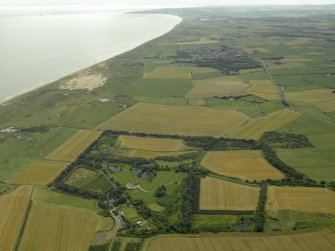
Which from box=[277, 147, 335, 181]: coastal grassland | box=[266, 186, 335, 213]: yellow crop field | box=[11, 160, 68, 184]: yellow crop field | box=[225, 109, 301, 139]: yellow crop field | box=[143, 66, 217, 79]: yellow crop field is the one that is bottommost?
box=[143, 66, 217, 79]: yellow crop field

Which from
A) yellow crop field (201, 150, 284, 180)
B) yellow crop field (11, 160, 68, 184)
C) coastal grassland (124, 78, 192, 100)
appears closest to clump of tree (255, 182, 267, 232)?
yellow crop field (201, 150, 284, 180)

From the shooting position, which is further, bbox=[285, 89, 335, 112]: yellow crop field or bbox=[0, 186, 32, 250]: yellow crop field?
bbox=[285, 89, 335, 112]: yellow crop field

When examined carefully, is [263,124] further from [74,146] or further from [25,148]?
[25,148]

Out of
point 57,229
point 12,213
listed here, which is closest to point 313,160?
point 57,229

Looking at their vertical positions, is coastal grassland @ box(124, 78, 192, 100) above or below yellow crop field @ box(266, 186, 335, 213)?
below

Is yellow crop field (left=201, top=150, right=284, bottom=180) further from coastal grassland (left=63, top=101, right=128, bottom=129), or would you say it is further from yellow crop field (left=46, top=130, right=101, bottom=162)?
coastal grassland (left=63, top=101, right=128, bottom=129)

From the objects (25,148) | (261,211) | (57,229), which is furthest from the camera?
(25,148)
